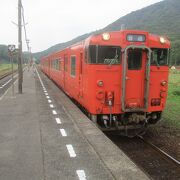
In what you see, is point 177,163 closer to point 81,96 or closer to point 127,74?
point 127,74

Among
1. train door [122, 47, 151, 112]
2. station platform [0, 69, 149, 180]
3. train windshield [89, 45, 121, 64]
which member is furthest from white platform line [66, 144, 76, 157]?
train windshield [89, 45, 121, 64]

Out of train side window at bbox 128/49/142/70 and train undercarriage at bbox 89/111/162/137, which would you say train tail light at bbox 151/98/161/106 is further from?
train side window at bbox 128/49/142/70

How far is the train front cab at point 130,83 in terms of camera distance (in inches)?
378

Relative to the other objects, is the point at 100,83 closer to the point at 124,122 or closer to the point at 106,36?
the point at 106,36

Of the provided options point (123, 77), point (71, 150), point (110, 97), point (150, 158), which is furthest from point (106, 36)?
point (71, 150)

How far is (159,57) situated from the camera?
10227 mm

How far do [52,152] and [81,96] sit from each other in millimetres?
4651

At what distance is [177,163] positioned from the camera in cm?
820

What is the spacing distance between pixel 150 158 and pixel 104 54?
10.6 feet

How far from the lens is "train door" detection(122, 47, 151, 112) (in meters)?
9.73

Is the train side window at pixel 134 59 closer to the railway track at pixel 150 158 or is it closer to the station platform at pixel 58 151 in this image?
the station platform at pixel 58 151

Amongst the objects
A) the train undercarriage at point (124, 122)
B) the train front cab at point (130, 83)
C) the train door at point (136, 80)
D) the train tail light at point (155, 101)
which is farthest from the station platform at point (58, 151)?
the train tail light at point (155, 101)

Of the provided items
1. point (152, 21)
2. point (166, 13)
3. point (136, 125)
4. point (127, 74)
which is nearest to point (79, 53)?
point (127, 74)

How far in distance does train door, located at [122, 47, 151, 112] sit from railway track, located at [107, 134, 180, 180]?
1159 millimetres
